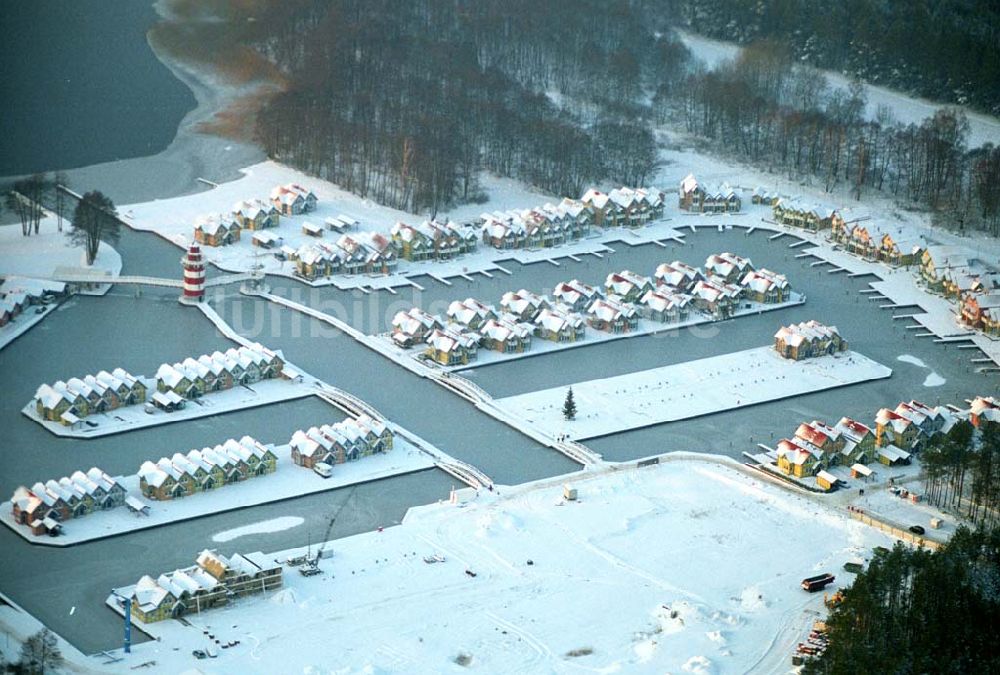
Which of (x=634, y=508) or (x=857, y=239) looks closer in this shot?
(x=634, y=508)

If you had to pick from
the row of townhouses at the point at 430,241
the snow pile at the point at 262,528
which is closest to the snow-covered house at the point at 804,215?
the row of townhouses at the point at 430,241

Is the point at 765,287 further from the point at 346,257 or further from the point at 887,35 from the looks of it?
the point at 887,35

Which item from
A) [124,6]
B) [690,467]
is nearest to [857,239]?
[690,467]

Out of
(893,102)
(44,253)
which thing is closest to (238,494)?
(44,253)

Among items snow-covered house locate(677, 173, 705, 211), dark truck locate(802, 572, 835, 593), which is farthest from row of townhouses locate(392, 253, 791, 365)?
dark truck locate(802, 572, 835, 593)

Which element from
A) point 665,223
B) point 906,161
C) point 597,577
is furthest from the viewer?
point 906,161

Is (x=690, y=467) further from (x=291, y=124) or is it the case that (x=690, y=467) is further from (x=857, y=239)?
(x=291, y=124)

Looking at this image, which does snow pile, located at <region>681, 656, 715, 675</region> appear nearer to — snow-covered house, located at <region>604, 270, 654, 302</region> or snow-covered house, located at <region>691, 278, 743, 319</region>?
snow-covered house, located at <region>691, 278, 743, 319</region>
